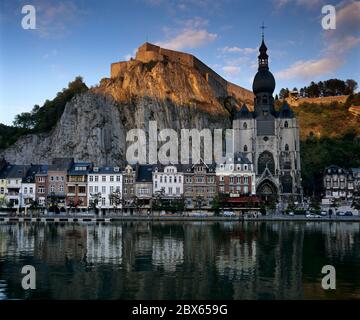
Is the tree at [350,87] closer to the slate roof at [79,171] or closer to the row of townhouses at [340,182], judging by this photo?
the row of townhouses at [340,182]

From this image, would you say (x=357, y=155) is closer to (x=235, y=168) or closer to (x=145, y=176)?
(x=235, y=168)

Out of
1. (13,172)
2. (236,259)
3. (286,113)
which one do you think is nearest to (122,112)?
(13,172)

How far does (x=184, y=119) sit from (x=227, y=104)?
19081 millimetres

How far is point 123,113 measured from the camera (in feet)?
300

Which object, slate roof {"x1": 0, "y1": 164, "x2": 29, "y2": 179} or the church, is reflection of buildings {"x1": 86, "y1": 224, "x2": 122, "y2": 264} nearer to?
slate roof {"x1": 0, "y1": 164, "x2": 29, "y2": 179}

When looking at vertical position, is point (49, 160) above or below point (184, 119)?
below

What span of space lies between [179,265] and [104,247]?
920 centimetres

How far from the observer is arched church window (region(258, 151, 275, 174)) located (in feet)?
265

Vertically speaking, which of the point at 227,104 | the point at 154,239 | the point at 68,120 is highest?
the point at 227,104

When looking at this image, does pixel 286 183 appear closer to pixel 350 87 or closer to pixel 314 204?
pixel 314 204

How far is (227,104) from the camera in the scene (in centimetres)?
11112

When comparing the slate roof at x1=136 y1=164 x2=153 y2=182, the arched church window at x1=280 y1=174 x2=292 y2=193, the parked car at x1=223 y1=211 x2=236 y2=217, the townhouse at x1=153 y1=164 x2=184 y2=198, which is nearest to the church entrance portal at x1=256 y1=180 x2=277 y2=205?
the arched church window at x1=280 y1=174 x2=292 y2=193
